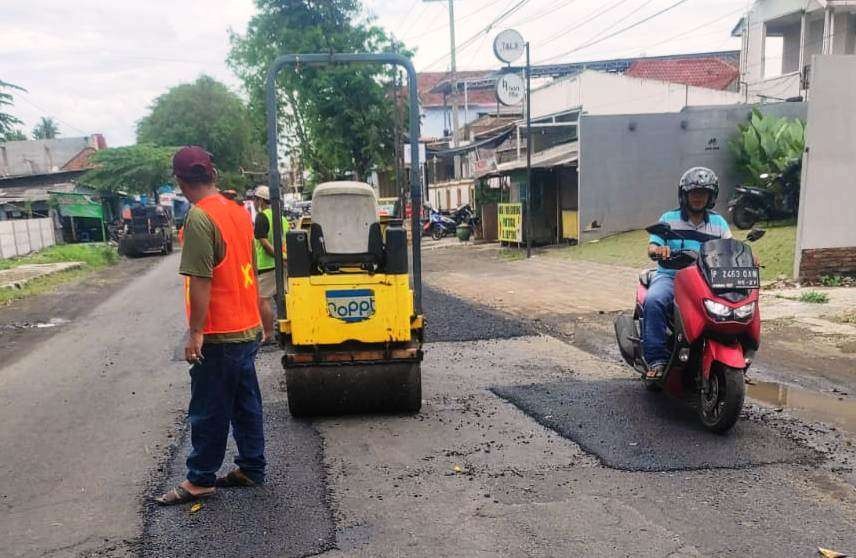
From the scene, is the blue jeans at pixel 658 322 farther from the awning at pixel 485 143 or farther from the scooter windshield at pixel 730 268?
the awning at pixel 485 143

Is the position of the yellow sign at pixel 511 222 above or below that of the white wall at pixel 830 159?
below

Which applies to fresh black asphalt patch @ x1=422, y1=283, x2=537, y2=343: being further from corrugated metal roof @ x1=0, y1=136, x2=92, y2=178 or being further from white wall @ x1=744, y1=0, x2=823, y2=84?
corrugated metal roof @ x1=0, y1=136, x2=92, y2=178

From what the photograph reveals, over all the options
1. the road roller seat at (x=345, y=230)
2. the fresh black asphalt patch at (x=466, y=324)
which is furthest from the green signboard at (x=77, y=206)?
the road roller seat at (x=345, y=230)

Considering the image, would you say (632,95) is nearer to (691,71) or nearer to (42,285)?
(691,71)

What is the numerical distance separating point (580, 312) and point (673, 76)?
3355 centimetres

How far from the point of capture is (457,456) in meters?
4.13

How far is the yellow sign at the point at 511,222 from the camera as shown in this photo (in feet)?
65.4

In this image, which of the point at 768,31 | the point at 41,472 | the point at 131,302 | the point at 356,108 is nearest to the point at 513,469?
the point at 41,472

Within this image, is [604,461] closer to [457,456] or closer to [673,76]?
[457,456]

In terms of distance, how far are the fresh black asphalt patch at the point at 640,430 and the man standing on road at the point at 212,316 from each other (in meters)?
2.15

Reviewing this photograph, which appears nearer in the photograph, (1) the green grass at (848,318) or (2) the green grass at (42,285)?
(1) the green grass at (848,318)

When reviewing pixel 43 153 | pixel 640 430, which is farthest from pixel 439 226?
pixel 43 153

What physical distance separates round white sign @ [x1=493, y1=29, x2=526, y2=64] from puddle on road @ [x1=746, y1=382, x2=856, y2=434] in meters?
16.6

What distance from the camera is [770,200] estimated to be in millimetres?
15508
